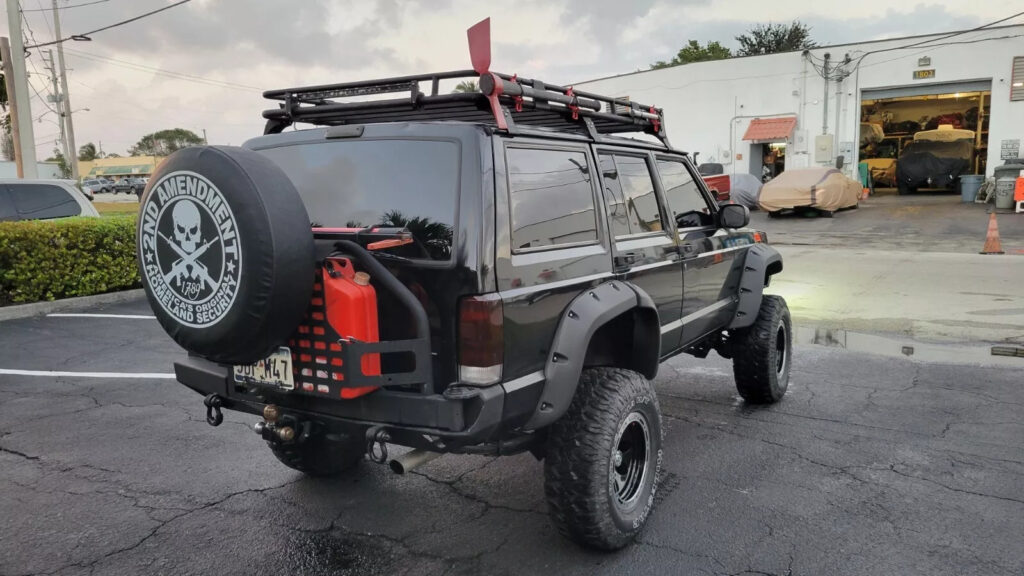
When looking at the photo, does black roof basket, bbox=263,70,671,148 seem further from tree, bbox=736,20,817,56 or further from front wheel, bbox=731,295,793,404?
tree, bbox=736,20,817,56

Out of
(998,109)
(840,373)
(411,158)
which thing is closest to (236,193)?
(411,158)

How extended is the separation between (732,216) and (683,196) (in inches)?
15.7

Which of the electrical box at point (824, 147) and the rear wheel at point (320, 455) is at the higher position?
the electrical box at point (824, 147)

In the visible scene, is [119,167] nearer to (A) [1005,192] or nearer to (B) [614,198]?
(A) [1005,192]

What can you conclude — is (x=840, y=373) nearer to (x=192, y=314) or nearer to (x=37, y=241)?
(x=192, y=314)

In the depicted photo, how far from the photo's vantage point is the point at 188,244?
2.67 m

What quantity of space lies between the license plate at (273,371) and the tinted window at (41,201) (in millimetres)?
8567

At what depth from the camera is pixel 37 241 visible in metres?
8.62

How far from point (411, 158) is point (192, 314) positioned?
1.05 m

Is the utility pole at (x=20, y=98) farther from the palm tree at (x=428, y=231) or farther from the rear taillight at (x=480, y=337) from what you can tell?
the rear taillight at (x=480, y=337)

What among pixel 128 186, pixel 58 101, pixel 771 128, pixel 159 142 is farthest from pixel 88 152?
pixel 771 128

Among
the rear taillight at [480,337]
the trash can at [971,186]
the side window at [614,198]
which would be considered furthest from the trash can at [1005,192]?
the rear taillight at [480,337]

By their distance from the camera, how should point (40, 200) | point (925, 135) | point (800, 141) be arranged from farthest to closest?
1. point (925, 135)
2. point (800, 141)
3. point (40, 200)

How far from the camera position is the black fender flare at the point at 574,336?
2932 millimetres
